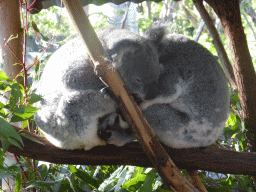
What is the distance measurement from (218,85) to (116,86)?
0.86m

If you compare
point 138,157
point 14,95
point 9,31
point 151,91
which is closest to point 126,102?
point 151,91

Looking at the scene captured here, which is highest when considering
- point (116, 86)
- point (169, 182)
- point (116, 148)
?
point (116, 86)

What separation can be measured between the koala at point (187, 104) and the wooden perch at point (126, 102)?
31cm

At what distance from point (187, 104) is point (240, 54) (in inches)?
32.6

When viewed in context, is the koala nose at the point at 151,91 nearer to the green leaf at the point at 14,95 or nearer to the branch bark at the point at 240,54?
the green leaf at the point at 14,95

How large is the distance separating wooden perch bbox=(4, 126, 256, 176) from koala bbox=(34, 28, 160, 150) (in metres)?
0.05

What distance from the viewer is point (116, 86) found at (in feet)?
4.06

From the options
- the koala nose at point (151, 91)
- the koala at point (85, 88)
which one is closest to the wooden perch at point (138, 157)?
the koala at point (85, 88)

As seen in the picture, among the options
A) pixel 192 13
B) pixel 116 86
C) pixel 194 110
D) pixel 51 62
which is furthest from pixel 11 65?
pixel 192 13

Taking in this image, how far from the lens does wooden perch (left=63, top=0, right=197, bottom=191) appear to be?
3.65 ft

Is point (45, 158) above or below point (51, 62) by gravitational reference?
below

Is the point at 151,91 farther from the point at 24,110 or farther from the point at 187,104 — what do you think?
the point at 24,110

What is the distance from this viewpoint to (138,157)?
5.29 feet

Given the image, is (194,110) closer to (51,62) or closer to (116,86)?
(116,86)
